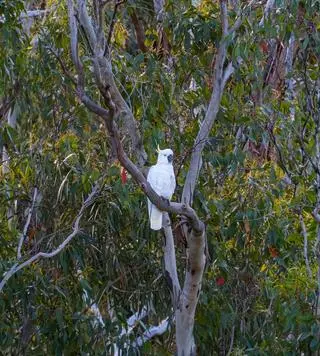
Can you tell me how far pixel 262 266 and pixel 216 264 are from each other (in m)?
0.32

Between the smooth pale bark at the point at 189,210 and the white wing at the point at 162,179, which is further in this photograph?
the white wing at the point at 162,179

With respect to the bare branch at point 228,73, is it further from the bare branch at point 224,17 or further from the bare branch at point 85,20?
the bare branch at point 85,20

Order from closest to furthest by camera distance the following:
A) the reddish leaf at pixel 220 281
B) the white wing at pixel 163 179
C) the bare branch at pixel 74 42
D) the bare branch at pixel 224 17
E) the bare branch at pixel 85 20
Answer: the bare branch at pixel 74 42
the bare branch at pixel 85 20
the bare branch at pixel 224 17
the white wing at pixel 163 179
the reddish leaf at pixel 220 281

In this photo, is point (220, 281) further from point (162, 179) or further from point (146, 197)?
point (162, 179)

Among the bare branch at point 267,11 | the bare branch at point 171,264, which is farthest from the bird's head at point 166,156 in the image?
the bare branch at point 267,11

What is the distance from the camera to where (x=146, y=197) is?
572 cm

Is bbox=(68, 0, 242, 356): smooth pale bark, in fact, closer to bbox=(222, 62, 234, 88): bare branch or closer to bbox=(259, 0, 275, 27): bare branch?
bbox=(222, 62, 234, 88): bare branch

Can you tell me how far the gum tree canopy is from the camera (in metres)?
5.79

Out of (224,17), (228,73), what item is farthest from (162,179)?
(224,17)

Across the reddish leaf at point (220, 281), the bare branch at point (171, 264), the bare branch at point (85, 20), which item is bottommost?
the reddish leaf at point (220, 281)

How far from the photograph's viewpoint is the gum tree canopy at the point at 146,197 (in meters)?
5.79

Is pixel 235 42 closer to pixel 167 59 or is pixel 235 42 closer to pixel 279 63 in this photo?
pixel 167 59

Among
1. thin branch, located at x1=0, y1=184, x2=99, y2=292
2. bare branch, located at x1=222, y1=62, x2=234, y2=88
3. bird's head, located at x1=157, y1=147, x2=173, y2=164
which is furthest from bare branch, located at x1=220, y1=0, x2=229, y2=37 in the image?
thin branch, located at x1=0, y1=184, x2=99, y2=292

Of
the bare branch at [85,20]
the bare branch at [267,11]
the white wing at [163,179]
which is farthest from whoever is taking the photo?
the bare branch at [267,11]
